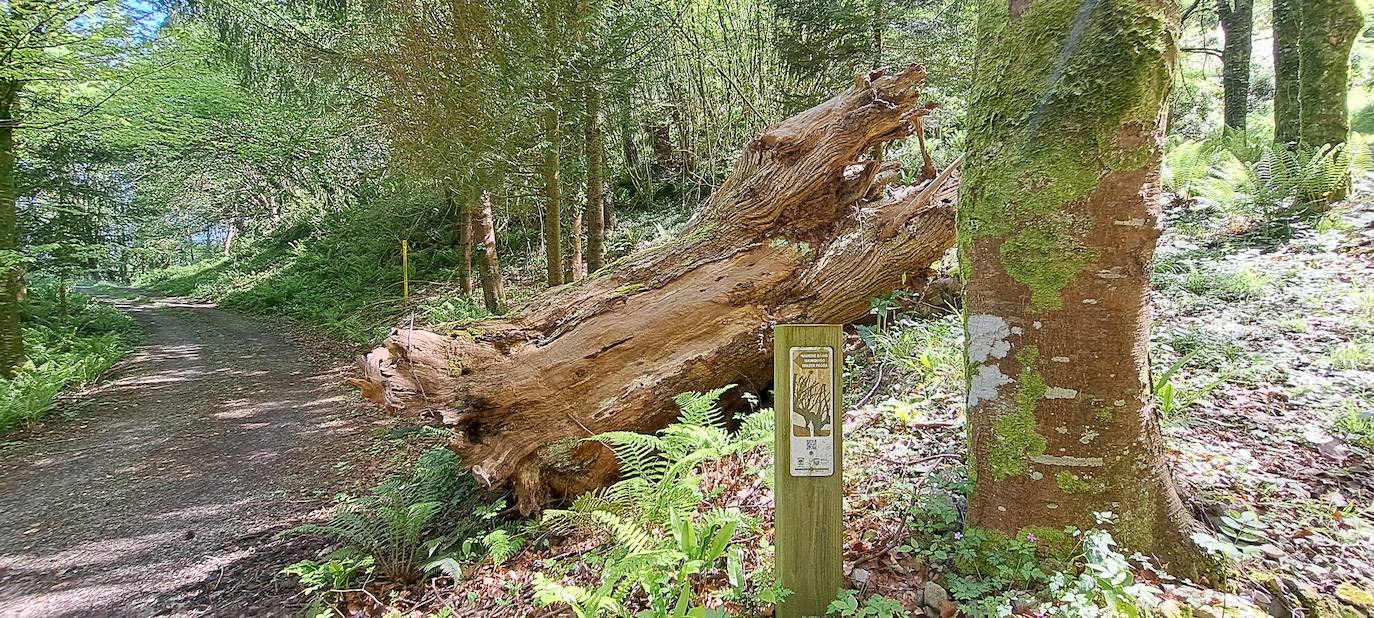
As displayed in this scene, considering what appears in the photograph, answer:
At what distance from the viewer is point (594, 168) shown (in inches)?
350

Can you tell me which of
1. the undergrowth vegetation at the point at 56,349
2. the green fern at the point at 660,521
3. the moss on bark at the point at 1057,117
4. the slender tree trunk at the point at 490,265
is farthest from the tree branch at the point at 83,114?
the moss on bark at the point at 1057,117

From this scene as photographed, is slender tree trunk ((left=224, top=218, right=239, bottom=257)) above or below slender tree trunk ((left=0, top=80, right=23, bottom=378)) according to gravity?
above

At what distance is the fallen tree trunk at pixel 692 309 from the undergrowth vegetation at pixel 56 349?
23.9ft

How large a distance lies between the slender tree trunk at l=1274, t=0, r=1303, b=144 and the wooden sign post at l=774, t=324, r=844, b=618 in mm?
7736

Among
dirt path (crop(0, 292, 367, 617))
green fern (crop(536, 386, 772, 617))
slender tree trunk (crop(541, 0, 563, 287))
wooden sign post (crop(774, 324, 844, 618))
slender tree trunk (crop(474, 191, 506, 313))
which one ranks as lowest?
dirt path (crop(0, 292, 367, 617))

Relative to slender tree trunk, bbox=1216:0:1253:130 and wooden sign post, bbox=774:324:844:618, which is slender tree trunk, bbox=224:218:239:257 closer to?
wooden sign post, bbox=774:324:844:618

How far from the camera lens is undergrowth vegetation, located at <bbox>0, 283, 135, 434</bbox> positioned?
24.8 feet

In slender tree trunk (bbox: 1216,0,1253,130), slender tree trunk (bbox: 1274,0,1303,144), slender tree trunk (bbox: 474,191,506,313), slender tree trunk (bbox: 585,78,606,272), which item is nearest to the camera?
slender tree trunk (bbox: 1274,0,1303,144)

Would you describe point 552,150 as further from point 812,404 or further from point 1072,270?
point 1072,270

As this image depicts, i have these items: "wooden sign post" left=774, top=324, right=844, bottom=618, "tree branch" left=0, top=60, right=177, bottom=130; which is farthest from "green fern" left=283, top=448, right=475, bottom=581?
"tree branch" left=0, top=60, right=177, bottom=130

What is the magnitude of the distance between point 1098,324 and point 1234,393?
2.19 meters

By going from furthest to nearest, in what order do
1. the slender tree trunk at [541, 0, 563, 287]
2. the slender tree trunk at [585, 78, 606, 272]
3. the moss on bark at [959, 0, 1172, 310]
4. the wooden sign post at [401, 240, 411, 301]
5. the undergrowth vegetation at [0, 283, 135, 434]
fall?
the wooden sign post at [401, 240, 411, 301] < the slender tree trunk at [585, 78, 606, 272] < the slender tree trunk at [541, 0, 563, 287] < the undergrowth vegetation at [0, 283, 135, 434] < the moss on bark at [959, 0, 1172, 310]

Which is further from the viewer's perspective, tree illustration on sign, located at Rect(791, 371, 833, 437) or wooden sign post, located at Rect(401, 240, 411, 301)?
wooden sign post, located at Rect(401, 240, 411, 301)

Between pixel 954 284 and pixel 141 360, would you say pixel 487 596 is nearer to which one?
pixel 954 284
